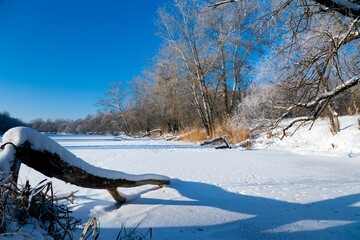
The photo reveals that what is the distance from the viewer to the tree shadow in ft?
5.87

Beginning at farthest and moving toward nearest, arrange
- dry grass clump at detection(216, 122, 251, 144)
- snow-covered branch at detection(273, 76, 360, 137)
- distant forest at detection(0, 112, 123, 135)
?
distant forest at detection(0, 112, 123, 135), dry grass clump at detection(216, 122, 251, 144), snow-covered branch at detection(273, 76, 360, 137)

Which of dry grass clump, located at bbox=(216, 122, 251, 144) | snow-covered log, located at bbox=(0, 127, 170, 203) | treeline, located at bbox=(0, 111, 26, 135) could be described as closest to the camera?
snow-covered log, located at bbox=(0, 127, 170, 203)

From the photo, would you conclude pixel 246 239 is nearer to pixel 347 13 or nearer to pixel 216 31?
pixel 347 13

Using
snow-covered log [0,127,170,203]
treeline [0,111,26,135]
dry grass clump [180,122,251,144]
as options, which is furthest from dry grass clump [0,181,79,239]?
treeline [0,111,26,135]

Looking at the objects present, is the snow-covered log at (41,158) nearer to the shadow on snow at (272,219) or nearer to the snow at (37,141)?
the snow at (37,141)

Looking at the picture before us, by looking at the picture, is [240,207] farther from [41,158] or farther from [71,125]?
[71,125]

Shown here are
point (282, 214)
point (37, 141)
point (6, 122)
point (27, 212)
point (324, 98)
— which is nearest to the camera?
point (27, 212)

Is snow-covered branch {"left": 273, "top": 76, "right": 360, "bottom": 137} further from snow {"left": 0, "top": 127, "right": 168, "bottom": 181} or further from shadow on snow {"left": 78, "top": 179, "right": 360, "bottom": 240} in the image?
snow {"left": 0, "top": 127, "right": 168, "bottom": 181}

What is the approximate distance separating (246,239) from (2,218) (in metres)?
1.60

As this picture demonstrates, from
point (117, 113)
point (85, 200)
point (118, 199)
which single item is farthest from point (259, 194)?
point (117, 113)

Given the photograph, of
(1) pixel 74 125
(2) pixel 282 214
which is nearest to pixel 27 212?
(2) pixel 282 214

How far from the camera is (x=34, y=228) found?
102 centimetres

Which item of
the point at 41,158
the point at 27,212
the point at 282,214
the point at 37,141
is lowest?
the point at 282,214

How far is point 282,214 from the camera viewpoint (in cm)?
216
